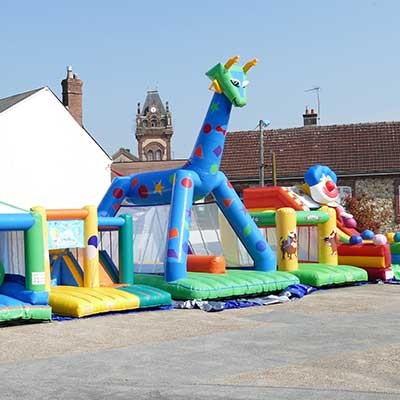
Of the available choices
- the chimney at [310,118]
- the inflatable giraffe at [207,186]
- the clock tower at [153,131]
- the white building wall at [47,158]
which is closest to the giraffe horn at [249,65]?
the inflatable giraffe at [207,186]

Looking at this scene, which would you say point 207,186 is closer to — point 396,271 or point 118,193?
point 118,193

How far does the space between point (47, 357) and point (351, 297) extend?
22.8ft

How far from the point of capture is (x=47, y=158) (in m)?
26.3

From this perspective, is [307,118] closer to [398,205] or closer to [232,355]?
[398,205]

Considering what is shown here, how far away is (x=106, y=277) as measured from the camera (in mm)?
13078

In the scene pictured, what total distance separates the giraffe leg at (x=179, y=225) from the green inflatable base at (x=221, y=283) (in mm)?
222

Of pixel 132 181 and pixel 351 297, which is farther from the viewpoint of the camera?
pixel 132 181

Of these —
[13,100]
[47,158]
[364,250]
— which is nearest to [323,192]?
[364,250]

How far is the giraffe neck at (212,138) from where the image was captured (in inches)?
529

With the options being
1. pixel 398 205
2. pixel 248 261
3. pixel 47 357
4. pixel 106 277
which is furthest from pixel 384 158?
pixel 47 357

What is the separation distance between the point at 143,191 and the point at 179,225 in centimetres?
161

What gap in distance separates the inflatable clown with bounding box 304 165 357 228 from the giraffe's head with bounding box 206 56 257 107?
187 inches

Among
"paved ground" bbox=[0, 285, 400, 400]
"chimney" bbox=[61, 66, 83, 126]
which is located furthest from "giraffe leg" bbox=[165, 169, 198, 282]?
"chimney" bbox=[61, 66, 83, 126]

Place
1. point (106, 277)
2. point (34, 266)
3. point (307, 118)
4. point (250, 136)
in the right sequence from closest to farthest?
point (34, 266) < point (106, 277) < point (250, 136) < point (307, 118)
